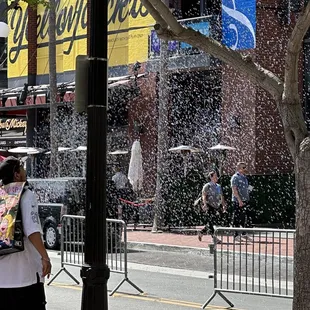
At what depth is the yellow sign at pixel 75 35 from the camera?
92.0ft

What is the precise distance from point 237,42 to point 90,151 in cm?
1813

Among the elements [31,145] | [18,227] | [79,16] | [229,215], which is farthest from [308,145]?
[31,145]

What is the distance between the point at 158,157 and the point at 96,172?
14.1 metres

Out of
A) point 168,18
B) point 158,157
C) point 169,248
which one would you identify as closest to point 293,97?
point 168,18

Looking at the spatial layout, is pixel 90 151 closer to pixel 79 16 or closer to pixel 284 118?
pixel 284 118

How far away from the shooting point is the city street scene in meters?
6.81

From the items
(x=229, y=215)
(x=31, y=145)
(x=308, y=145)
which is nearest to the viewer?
(x=308, y=145)

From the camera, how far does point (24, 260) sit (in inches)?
267

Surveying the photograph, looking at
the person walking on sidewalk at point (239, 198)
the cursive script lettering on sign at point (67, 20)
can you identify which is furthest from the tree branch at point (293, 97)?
the cursive script lettering on sign at point (67, 20)

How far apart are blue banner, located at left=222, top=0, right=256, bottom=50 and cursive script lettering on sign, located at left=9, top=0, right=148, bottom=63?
3358 mm

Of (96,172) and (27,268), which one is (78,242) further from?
(27,268)

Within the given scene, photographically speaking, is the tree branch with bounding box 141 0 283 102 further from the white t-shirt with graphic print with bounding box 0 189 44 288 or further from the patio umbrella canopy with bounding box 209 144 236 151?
the patio umbrella canopy with bounding box 209 144 236 151

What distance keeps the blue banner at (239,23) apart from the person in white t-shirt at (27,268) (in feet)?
60.1

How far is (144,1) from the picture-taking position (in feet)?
23.9
